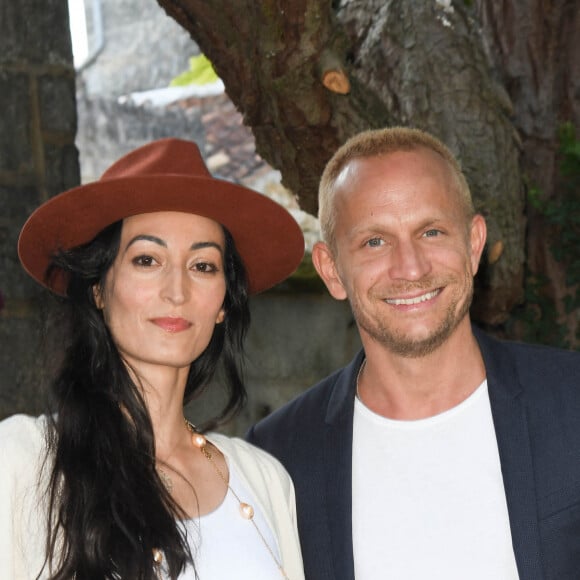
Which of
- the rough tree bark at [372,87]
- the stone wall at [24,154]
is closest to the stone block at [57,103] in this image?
the stone wall at [24,154]

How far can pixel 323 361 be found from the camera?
16.1ft

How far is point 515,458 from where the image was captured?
262 centimetres

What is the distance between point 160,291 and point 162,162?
32 cm

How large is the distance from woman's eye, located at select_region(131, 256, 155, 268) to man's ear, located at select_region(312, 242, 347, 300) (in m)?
0.68

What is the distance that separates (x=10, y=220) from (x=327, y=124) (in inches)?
48.3

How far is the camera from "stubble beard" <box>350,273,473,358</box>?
2.78m

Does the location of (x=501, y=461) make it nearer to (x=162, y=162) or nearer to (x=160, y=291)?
(x=160, y=291)

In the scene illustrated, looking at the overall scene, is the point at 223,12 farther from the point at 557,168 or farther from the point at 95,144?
the point at 95,144

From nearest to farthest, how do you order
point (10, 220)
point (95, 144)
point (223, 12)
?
point (223, 12), point (10, 220), point (95, 144)

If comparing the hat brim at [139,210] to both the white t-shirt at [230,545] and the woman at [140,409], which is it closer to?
the woman at [140,409]

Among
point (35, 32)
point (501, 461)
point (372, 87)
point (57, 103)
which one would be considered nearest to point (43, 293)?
point (57, 103)

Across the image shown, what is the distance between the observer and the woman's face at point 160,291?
250cm

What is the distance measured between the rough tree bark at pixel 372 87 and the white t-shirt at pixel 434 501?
1.30 meters

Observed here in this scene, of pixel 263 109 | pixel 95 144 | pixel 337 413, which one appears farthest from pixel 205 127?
pixel 337 413
